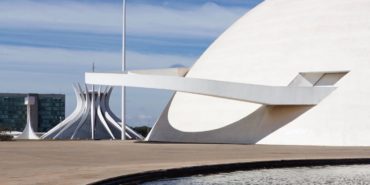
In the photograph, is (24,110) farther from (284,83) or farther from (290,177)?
(290,177)

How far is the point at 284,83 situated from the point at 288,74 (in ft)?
1.91

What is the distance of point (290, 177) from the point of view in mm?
16109

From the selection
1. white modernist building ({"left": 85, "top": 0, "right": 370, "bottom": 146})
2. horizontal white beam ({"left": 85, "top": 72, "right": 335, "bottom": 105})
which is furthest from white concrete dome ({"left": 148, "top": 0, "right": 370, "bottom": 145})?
horizontal white beam ({"left": 85, "top": 72, "right": 335, "bottom": 105})

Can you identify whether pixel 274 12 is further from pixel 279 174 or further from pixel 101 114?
pixel 101 114

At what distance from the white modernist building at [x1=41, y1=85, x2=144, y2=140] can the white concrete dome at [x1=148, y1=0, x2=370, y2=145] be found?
74.0ft

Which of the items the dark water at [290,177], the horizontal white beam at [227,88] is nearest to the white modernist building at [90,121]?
the horizontal white beam at [227,88]

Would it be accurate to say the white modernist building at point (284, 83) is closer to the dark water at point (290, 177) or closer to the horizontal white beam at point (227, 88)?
the horizontal white beam at point (227, 88)

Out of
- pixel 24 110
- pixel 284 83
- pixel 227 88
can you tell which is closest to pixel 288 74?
pixel 284 83

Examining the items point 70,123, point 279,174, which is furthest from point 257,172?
point 70,123

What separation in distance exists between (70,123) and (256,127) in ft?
104

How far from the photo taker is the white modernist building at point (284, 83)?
106 feet

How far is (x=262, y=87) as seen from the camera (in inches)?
1287

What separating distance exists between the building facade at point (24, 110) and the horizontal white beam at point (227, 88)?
83.4 m

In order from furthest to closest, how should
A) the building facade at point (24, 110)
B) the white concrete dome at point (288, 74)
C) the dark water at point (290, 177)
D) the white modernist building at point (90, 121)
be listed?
1. the building facade at point (24, 110)
2. the white modernist building at point (90, 121)
3. the white concrete dome at point (288, 74)
4. the dark water at point (290, 177)
